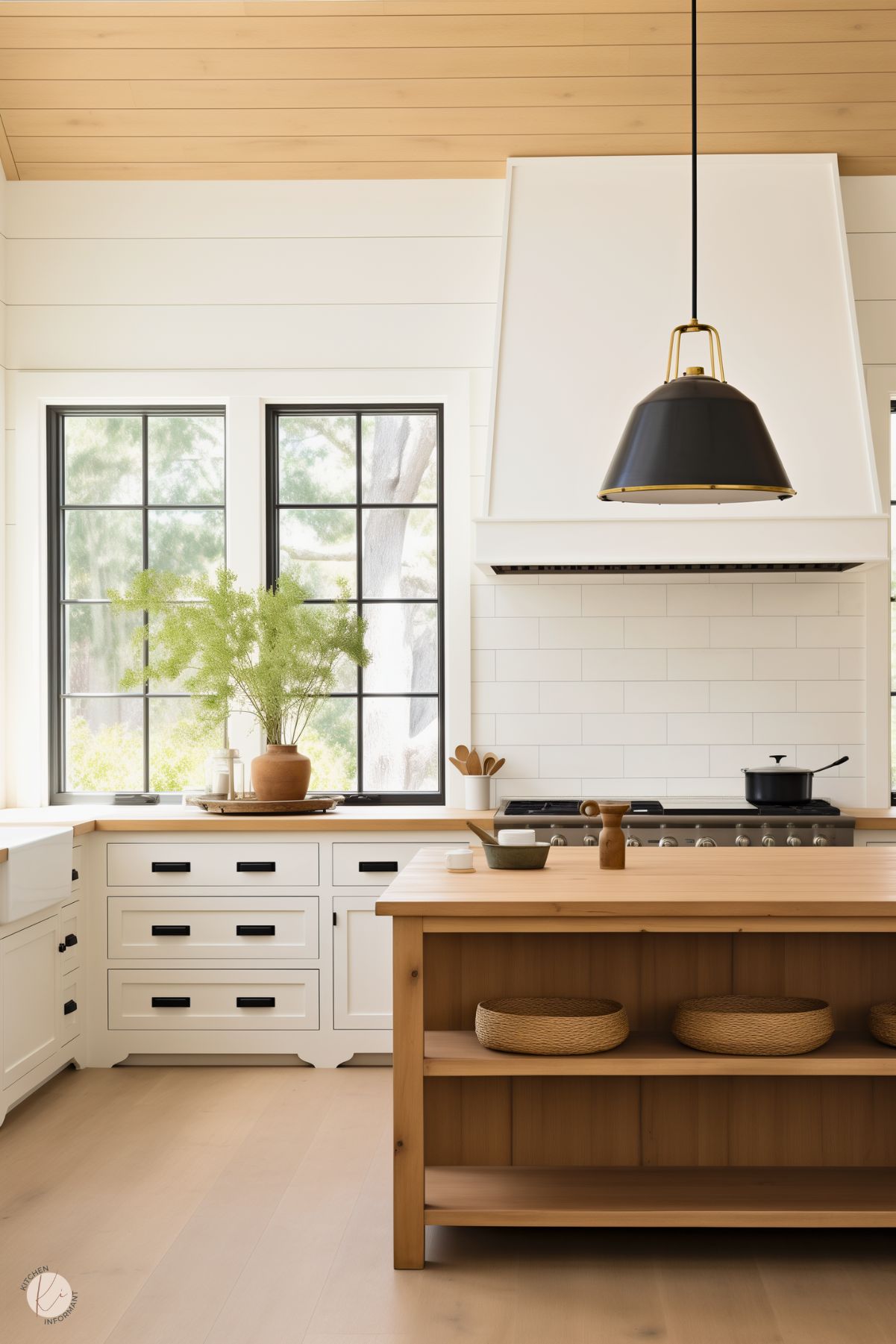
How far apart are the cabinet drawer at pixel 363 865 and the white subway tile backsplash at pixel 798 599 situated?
69.8 inches

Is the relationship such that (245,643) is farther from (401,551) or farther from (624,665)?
(624,665)

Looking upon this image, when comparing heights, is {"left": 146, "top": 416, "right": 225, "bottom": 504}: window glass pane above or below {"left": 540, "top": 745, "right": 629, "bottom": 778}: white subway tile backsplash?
above

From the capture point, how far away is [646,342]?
5.05 m

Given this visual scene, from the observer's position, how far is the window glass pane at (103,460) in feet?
18.6

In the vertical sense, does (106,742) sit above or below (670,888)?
above

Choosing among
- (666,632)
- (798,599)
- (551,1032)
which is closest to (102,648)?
(666,632)

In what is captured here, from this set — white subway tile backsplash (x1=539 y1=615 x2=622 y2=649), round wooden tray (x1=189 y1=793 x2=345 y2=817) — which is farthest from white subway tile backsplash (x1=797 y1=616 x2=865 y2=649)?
round wooden tray (x1=189 y1=793 x2=345 y2=817)

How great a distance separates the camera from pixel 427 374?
5492 millimetres

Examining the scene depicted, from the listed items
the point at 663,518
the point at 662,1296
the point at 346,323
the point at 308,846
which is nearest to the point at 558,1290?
the point at 662,1296

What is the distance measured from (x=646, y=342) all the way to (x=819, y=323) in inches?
Result: 27.7

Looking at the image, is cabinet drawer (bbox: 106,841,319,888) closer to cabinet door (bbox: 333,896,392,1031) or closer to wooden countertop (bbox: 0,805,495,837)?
wooden countertop (bbox: 0,805,495,837)

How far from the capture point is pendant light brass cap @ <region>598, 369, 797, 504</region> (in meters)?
2.93

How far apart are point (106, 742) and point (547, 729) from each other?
1988 mm

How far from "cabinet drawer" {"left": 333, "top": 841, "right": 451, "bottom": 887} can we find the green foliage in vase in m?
0.65
